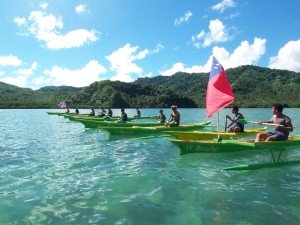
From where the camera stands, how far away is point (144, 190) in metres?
9.01

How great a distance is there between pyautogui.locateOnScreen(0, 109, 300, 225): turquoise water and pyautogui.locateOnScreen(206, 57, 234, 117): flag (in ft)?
7.63

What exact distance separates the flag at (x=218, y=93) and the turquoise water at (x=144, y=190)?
2.33 m

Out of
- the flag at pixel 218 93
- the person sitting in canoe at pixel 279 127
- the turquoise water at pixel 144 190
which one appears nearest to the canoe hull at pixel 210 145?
the person sitting in canoe at pixel 279 127

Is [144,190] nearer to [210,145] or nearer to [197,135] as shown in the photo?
[210,145]

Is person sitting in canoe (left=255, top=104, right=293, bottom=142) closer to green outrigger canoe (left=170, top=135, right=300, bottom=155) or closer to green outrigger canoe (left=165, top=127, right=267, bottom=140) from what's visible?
green outrigger canoe (left=170, top=135, right=300, bottom=155)

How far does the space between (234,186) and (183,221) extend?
10.4 ft

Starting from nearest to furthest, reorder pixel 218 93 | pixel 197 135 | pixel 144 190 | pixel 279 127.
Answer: pixel 144 190 → pixel 279 127 → pixel 218 93 → pixel 197 135

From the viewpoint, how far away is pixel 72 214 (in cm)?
711

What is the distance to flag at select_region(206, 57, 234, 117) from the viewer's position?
12953 mm

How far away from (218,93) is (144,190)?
6113 millimetres

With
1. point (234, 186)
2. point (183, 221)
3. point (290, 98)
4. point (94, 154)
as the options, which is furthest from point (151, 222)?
point (290, 98)

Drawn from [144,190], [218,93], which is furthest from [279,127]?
[144,190]

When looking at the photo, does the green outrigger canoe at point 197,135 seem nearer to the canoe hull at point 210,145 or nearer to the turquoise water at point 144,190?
the turquoise water at point 144,190

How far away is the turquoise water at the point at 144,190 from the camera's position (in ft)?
23.0
